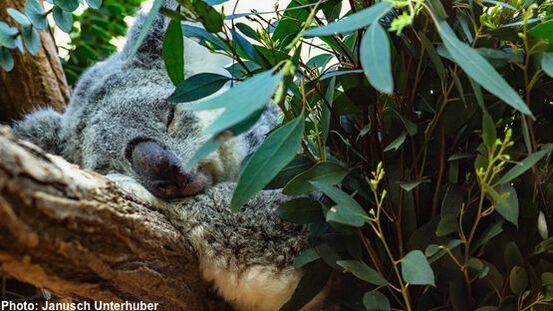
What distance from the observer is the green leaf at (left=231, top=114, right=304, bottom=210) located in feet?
3.07

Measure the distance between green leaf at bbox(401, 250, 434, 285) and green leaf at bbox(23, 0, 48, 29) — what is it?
43.8 inches

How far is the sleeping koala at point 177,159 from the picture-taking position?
1.34 metres

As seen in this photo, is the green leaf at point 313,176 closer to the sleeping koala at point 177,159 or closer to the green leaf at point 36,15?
the sleeping koala at point 177,159

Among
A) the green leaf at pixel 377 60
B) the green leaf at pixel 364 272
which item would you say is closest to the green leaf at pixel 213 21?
the green leaf at pixel 377 60

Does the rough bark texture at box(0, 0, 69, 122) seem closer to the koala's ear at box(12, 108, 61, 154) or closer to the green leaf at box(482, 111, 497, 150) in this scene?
the koala's ear at box(12, 108, 61, 154)

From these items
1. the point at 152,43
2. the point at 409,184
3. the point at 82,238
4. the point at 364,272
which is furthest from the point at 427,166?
the point at 152,43

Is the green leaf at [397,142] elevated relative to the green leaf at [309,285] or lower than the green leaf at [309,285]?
elevated

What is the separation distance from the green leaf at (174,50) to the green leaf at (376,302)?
1.91ft

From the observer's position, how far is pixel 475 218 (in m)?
1.14

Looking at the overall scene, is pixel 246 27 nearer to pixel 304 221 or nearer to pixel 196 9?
pixel 196 9

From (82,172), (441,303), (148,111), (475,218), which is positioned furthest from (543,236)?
(148,111)

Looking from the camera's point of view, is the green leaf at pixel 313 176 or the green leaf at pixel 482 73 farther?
the green leaf at pixel 313 176

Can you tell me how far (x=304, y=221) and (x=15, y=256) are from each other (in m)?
0.53

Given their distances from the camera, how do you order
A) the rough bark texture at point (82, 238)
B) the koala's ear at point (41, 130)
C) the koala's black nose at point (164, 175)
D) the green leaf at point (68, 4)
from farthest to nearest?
the koala's ear at point (41, 130) → the green leaf at point (68, 4) → the koala's black nose at point (164, 175) → the rough bark texture at point (82, 238)
